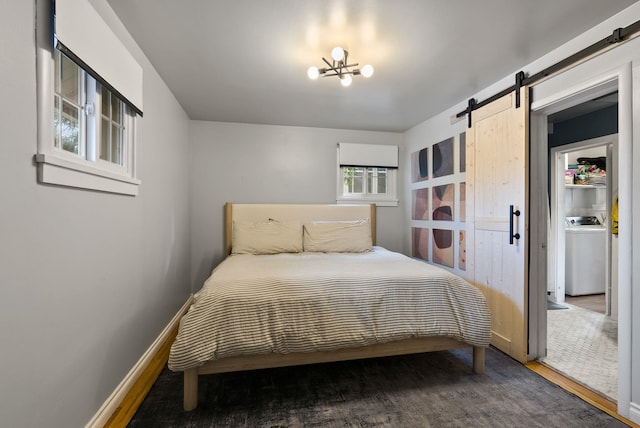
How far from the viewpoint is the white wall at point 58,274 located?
101 cm

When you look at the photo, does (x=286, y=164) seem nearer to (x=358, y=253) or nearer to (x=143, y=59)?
(x=358, y=253)

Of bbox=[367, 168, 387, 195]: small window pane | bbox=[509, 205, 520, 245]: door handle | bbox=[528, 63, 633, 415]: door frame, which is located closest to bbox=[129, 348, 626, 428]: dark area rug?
bbox=[528, 63, 633, 415]: door frame

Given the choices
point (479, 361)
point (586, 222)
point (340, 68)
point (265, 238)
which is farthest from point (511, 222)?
point (586, 222)

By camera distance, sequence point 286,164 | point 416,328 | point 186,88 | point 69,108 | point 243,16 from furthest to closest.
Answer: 1. point 286,164
2. point 186,88
3. point 416,328
4. point 243,16
5. point 69,108

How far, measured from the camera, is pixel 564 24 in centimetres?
181

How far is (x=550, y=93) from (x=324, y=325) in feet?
7.64

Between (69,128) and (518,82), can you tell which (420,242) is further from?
(69,128)

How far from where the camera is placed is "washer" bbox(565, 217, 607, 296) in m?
3.99

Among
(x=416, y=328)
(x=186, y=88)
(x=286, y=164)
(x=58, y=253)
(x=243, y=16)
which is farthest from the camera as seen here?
(x=286, y=164)

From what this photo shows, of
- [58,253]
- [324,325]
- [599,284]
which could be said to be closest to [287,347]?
[324,325]

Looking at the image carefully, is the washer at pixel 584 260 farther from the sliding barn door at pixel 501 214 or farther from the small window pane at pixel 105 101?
the small window pane at pixel 105 101

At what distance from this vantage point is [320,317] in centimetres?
188

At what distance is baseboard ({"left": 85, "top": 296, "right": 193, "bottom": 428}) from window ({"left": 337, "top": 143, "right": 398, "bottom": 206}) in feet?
8.67

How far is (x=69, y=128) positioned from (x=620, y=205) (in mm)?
3083
